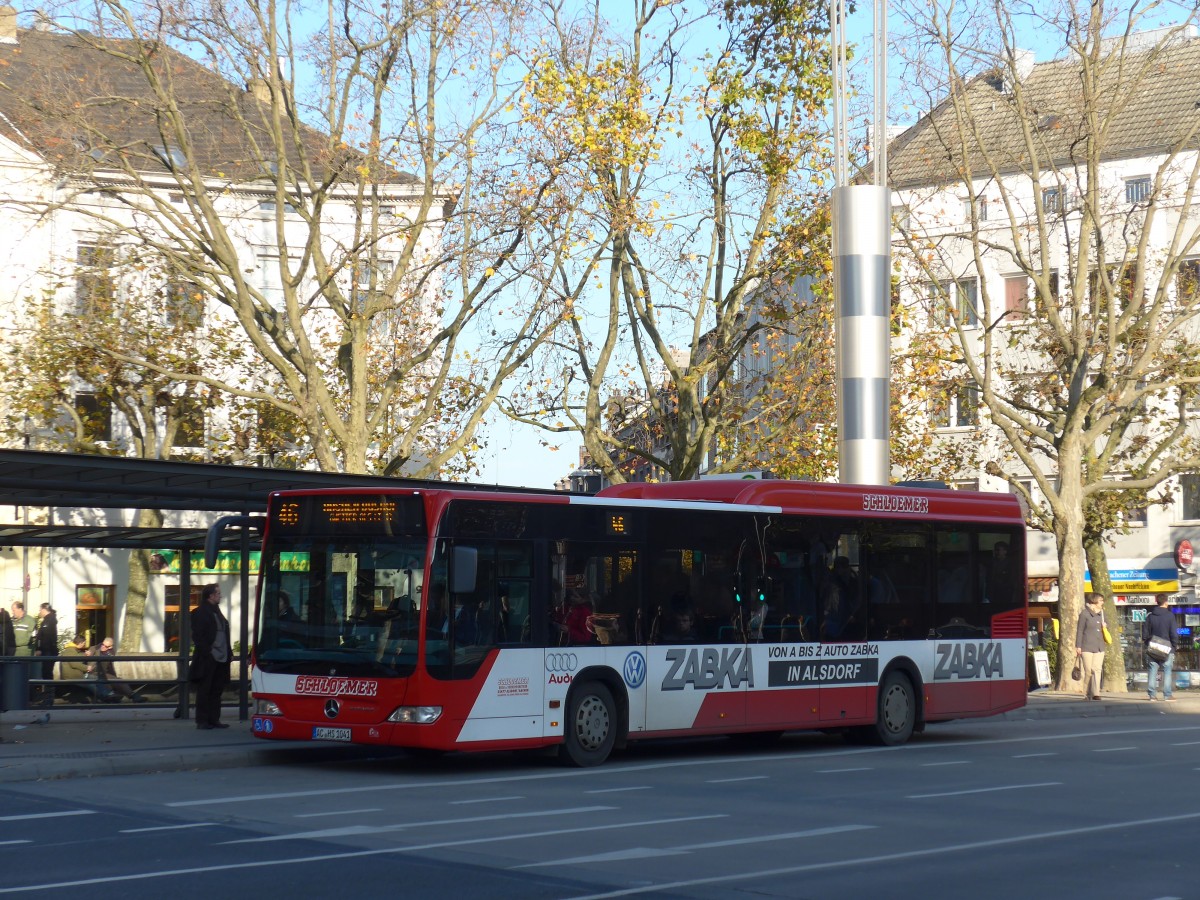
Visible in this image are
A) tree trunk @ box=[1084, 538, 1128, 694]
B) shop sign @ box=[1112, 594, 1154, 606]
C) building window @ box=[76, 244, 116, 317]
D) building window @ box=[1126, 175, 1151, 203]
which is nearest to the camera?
building window @ box=[76, 244, 116, 317]

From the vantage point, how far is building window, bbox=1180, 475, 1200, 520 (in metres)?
50.8

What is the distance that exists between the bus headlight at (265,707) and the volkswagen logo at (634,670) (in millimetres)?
3551

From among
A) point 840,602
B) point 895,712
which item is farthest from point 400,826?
point 895,712

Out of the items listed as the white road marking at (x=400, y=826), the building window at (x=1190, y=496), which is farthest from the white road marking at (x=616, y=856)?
the building window at (x=1190, y=496)

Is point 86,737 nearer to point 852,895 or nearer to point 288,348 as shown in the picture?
point 288,348

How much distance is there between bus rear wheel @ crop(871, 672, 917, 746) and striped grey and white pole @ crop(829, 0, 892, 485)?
6.41 m

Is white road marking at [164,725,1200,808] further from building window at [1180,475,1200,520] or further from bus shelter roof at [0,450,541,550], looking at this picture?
building window at [1180,475,1200,520]

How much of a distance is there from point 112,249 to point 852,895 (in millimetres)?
21524

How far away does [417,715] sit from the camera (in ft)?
50.6

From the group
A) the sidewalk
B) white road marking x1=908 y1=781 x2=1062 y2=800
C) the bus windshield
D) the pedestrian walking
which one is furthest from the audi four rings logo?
the pedestrian walking

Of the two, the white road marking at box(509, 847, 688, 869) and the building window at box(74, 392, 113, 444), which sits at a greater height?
the building window at box(74, 392, 113, 444)

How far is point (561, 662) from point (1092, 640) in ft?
52.3

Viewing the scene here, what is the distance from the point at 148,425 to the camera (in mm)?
34406

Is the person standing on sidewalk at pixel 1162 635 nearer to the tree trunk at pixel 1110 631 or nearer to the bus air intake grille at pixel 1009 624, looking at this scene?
the tree trunk at pixel 1110 631
